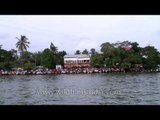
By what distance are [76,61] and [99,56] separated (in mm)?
2246

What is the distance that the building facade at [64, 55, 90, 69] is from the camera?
1144 inches

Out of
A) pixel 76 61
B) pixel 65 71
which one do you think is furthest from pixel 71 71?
pixel 76 61

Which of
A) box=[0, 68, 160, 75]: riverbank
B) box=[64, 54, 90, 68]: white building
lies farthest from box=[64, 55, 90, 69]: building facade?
box=[0, 68, 160, 75]: riverbank

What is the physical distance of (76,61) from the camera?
29281 millimetres

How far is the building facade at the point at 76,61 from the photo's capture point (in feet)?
95.3

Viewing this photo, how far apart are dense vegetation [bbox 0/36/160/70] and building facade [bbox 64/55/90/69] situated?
0.59m

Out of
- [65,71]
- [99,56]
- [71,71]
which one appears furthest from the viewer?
[71,71]

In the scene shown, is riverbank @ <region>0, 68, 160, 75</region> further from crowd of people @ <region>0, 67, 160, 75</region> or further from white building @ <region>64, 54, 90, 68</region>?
white building @ <region>64, 54, 90, 68</region>

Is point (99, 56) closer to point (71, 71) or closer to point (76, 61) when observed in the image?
point (76, 61)
